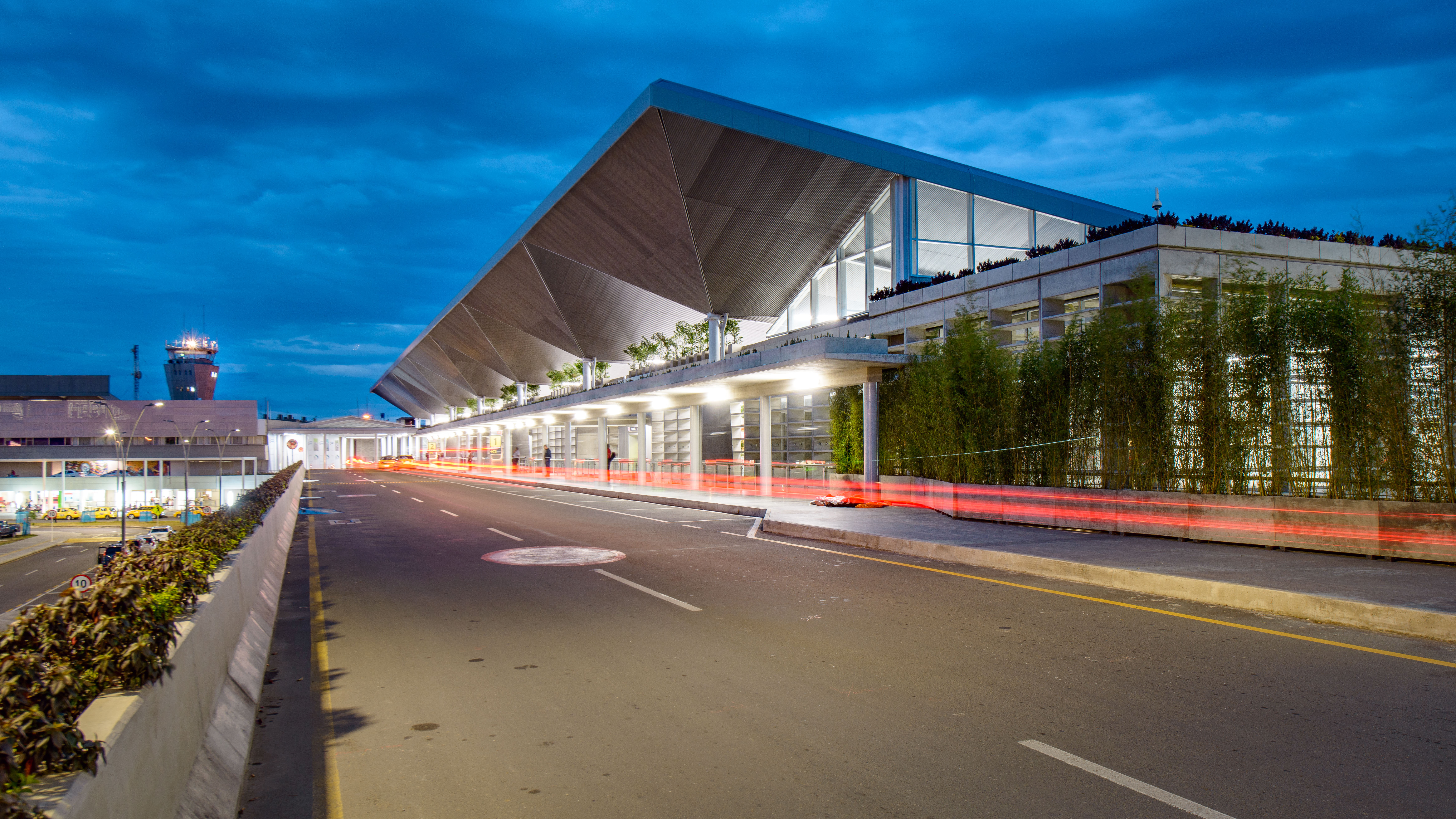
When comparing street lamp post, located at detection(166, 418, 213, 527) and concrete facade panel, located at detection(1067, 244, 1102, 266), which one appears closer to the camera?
concrete facade panel, located at detection(1067, 244, 1102, 266)

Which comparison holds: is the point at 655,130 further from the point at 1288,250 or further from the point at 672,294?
the point at 1288,250

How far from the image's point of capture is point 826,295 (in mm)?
33844

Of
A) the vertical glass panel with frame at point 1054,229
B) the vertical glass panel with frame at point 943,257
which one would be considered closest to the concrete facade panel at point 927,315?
the vertical glass panel with frame at point 943,257

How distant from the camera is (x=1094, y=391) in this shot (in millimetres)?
14930

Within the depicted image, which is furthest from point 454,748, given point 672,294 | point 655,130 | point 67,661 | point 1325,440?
point 672,294

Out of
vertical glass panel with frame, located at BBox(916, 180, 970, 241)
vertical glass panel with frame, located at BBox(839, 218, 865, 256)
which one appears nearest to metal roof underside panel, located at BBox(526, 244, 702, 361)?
vertical glass panel with frame, located at BBox(839, 218, 865, 256)

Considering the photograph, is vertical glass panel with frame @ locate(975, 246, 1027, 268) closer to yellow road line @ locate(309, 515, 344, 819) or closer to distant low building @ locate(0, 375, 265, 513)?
yellow road line @ locate(309, 515, 344, 819)

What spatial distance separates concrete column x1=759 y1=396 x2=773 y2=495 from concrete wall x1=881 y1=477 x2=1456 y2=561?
10.4m

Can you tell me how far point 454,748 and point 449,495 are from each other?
29.6 m

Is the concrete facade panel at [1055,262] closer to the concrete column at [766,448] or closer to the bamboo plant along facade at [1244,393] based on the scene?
the bamboo plant along facade at [1244,393]

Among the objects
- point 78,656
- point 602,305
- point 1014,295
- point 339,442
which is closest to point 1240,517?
point 1014,295

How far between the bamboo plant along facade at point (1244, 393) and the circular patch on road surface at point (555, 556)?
908 cm

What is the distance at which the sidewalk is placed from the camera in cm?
777

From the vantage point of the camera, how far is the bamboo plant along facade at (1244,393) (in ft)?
35.7
